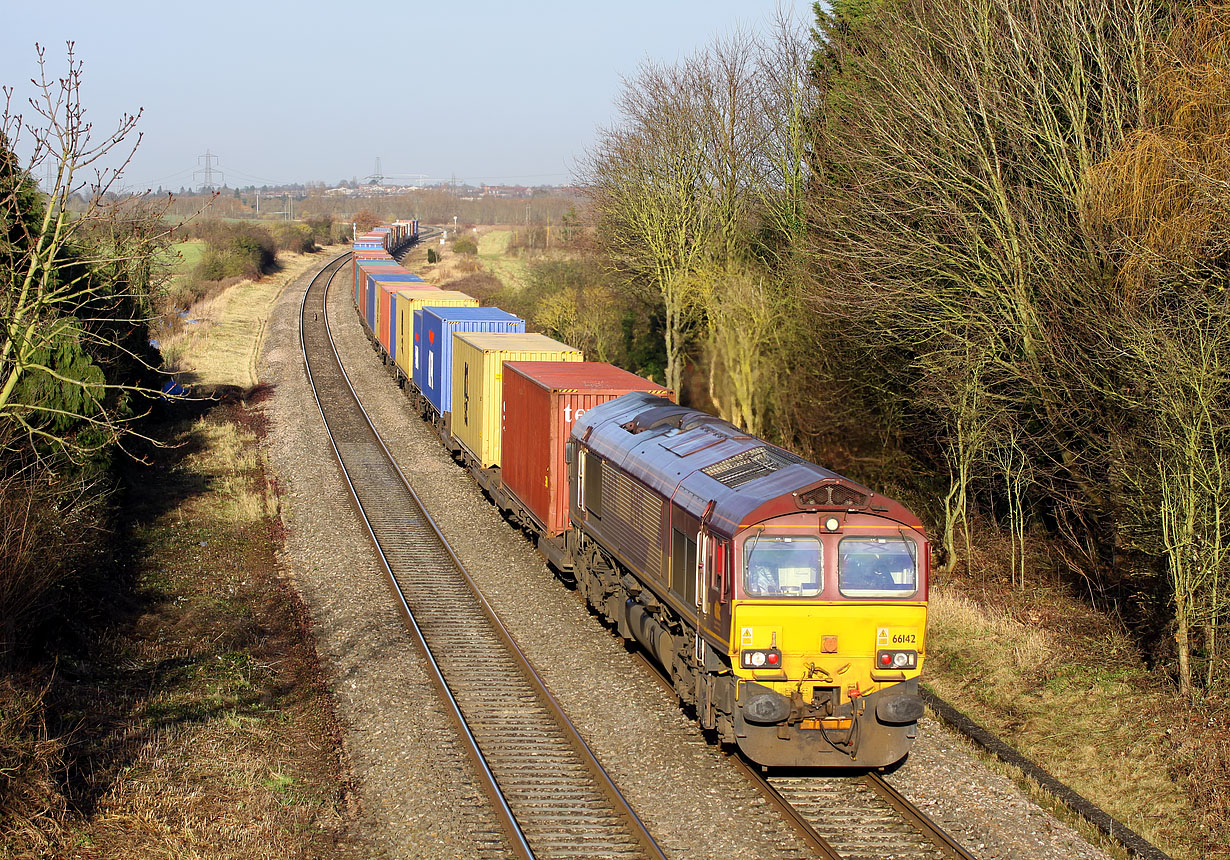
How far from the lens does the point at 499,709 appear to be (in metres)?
12.2

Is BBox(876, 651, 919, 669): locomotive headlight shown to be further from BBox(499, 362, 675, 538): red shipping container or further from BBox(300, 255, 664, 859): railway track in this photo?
BBox(499, 362, 675, 538): red shipping container

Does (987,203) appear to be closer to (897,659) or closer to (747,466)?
(747,466)

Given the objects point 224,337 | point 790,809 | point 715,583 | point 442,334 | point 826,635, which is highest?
point 442,334

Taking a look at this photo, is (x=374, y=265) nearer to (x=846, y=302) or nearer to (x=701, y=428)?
(x=846, y=302)

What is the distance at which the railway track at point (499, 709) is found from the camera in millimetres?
9375

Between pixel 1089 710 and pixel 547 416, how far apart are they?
844 cm

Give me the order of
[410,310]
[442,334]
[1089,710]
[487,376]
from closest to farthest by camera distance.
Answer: [1089,710] → [487,376] → [442,334] → [410,310]

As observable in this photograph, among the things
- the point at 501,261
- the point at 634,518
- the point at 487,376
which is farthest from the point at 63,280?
the point at 501,261

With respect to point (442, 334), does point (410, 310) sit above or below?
above

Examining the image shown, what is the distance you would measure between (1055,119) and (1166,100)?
1.79 meters

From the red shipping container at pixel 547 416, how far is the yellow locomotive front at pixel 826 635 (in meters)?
6.81

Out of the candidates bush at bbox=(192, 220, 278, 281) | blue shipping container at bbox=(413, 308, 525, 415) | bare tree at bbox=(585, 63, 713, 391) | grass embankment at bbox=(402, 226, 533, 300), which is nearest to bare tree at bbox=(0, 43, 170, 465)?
blue shipping container at bbox=(413, 308, 525, 415)

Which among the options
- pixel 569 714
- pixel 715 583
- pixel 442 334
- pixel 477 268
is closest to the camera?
pixel 715 583

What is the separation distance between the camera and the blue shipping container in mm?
25828
